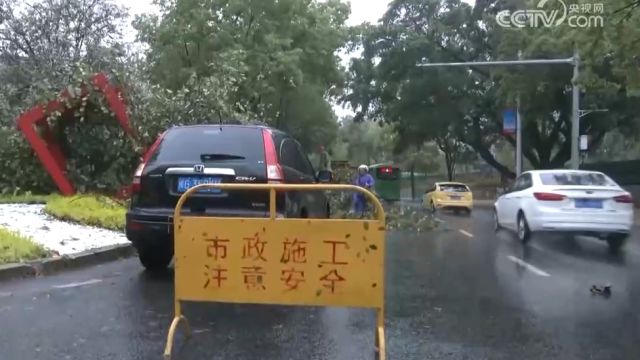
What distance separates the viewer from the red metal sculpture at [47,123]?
1591 cm

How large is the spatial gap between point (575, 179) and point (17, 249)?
950 cm

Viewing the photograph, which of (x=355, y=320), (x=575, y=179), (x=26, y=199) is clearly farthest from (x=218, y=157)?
(x=26, y=199)

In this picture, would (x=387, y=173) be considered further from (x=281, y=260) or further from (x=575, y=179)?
(x=281, y=260)

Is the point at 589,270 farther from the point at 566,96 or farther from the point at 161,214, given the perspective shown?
the point at 566,96

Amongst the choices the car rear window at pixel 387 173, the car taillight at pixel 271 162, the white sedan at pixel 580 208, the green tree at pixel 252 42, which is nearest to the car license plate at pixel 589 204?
the white sedan at pixel 580 208

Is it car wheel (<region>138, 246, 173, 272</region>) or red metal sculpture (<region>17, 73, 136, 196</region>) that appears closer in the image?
car wheel (<region>138, 246, 173, 272</region>)

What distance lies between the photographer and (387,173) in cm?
3675

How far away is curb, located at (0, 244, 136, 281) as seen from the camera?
8406mm

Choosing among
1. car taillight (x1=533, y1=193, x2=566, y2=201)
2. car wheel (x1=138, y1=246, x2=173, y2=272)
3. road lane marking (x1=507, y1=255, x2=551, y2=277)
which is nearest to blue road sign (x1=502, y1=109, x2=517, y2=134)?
car taillight (x1=533, y1=193, x2=566, y2=201)

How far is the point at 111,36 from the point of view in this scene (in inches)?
1276

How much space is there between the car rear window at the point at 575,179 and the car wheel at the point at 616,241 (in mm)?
959

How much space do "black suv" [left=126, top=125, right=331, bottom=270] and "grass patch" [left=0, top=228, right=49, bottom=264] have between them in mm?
1552

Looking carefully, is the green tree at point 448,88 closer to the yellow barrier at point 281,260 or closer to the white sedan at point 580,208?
the white sedan at point 580,208

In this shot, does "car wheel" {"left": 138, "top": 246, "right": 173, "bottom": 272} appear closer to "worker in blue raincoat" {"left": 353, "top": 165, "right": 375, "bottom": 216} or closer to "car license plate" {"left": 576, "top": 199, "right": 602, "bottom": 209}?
"car license plate" {"left": 576, "top": 199, "right": 602, "bottom": 209}
